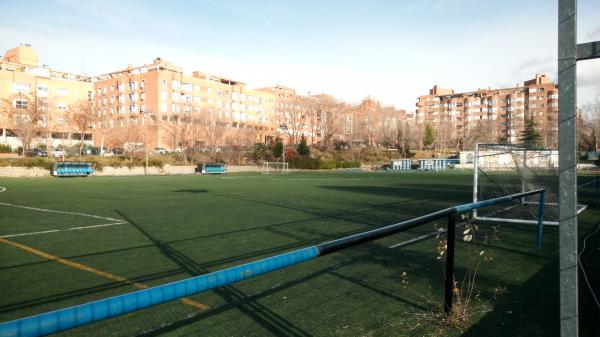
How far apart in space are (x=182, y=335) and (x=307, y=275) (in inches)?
92.0

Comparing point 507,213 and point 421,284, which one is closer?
point 421,284

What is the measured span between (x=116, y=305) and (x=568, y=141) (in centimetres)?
225

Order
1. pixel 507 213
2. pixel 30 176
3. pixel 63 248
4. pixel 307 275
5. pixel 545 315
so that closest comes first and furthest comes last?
pixel 545 315, pixel 307 275, pixel 63 248, pixel 507 213, pixel 30 176

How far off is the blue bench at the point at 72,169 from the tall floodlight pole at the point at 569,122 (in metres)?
40.2

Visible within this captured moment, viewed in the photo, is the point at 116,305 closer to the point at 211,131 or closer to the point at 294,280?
the point at 294,280

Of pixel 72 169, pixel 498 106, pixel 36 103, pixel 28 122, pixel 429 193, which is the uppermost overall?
pixel 498 106

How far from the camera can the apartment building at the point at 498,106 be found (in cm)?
12900

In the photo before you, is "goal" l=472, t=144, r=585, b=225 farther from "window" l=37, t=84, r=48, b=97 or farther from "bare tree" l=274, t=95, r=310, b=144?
"window" l=37, t=84, r=48, b=97

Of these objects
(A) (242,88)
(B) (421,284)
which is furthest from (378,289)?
(A) (242,88)

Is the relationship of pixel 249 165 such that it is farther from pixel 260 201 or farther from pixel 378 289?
pixel 378 289

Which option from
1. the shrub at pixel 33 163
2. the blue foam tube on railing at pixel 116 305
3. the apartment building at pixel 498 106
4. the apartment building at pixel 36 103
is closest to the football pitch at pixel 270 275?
the blue foam tube on railing at pixel 116 305

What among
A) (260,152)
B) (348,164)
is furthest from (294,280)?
(348,164)

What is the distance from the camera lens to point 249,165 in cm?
5753

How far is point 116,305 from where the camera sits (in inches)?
60.9
